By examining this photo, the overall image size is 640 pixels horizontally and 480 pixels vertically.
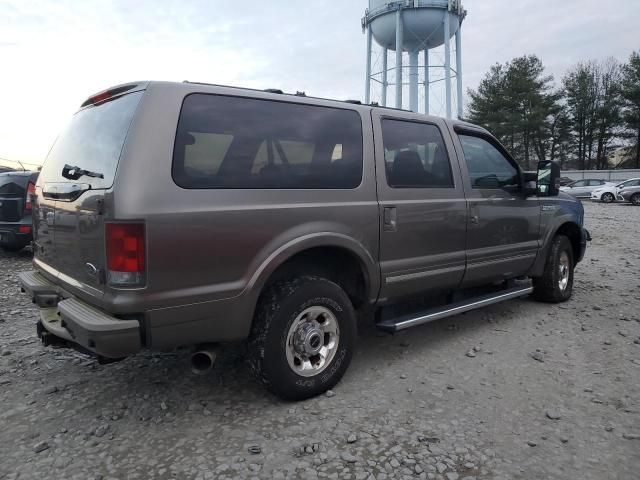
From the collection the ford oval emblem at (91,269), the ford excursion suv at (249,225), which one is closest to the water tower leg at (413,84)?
the ford excursion suv at (249,225)

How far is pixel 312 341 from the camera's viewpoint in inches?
121

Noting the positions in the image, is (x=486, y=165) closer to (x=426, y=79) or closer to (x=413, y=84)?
(x=413, y=84)

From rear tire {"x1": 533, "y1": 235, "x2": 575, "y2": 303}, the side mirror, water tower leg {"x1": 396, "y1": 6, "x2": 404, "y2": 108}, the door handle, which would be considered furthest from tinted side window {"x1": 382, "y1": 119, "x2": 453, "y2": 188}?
water tower leg {"x1": 396, "y1": 6, "x2": 404, "y2": 108}

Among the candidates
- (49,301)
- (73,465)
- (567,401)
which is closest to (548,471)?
(567,401)

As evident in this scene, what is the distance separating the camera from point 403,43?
105ft

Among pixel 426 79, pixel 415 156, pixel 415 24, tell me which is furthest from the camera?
pixel 426 79

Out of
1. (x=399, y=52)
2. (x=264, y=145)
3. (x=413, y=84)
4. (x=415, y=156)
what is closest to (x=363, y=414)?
(x=264, y=145)

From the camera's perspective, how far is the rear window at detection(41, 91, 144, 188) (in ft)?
8.60

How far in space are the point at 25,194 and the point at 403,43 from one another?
29320mm

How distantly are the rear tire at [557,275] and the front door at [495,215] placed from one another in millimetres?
426

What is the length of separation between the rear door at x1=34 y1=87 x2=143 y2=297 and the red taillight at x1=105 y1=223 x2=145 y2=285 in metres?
0.08

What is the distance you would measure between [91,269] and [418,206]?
7.53 ft

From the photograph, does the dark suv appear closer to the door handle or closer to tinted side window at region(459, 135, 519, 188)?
the door handle

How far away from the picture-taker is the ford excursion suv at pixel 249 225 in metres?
2.48
